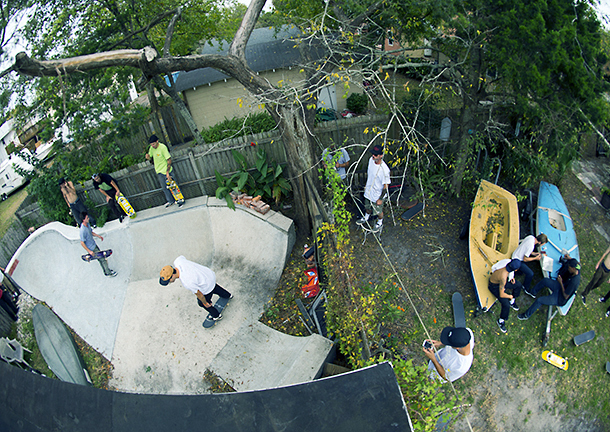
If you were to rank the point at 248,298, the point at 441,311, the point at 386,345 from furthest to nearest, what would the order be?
the point at 248,298 < the point at 441,311 < the point at 386,345

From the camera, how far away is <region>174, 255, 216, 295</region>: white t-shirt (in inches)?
217

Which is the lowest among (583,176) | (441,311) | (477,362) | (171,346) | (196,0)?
(583,176)

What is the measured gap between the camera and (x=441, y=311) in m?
5.71

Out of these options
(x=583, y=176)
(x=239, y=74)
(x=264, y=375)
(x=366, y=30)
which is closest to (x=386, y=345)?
(x=264, y=375)

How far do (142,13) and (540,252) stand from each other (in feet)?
41.9

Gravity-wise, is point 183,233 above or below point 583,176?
above

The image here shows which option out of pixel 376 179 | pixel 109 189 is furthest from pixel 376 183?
pixel 109 189

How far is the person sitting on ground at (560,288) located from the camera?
5.45 meters

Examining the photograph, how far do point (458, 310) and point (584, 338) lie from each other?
2.18m

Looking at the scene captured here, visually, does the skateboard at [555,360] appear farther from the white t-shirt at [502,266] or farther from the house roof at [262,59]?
the house roof at [262,59]

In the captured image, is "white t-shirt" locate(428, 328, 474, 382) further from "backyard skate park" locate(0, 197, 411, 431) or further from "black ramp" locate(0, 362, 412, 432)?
"backyard skate park" locate(0, 197, 411, 431)

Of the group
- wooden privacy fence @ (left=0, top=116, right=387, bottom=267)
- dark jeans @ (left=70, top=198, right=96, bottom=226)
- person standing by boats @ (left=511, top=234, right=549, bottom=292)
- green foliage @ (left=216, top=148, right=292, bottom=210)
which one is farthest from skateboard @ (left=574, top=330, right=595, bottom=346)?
dark jeans @ (left=70, top=198, right=96, bottom=226)

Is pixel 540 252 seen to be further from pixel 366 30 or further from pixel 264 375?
pixel 366 30

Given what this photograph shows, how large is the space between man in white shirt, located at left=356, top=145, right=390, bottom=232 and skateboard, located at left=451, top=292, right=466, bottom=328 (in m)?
1.97
